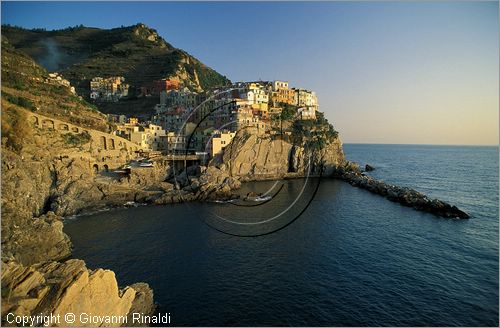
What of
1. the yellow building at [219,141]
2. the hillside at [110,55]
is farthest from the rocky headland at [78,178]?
the hillside at [110,55]

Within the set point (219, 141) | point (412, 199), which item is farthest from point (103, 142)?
point (412, 199)

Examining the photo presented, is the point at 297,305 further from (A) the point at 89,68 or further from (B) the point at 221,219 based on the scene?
(A) the point at 89,68

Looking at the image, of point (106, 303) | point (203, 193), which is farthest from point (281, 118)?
point (106, 303)

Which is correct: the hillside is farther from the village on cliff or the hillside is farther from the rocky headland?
the rocky headland

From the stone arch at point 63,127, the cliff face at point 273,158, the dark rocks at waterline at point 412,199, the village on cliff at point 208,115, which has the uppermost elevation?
the village on cliff at point 208,115

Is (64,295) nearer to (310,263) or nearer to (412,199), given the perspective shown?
(310,263)

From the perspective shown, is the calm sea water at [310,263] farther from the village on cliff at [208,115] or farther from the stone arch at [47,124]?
the village on cliff at [208,115]

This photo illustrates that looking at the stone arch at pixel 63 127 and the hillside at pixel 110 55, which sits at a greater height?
the hillside at pixel 110 55
